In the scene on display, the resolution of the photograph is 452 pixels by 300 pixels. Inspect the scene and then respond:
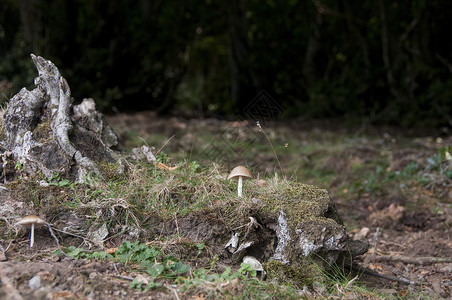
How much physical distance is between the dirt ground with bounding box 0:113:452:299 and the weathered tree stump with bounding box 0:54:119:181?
1.32 feet

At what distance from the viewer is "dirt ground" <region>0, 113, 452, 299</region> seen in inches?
91.6

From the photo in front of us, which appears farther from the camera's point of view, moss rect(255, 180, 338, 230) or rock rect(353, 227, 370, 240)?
rock rect(353, 227, 370, 240)

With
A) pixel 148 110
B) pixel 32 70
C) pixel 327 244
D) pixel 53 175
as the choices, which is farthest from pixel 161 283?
pixel 148 110

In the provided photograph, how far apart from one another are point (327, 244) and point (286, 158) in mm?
A: 4226

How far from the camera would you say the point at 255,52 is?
11.6 meters

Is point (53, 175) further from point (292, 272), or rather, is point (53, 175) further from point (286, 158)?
point (286, 158)

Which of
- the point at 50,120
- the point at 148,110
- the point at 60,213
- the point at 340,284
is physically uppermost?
the point at 50,120

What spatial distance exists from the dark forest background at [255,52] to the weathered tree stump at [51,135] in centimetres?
546

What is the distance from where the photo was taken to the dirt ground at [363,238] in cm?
233

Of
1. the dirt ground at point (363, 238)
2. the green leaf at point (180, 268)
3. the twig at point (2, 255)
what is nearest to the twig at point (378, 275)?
the dirt ground at point (363, 238)

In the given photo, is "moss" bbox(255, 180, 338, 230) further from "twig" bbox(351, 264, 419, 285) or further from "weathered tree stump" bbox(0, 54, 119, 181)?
"weathered tree stump" bbox(0, 54, 119, 181)

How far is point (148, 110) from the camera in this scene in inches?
432

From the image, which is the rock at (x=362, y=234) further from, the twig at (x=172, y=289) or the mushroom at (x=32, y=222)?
the mushroom at (x=32, y=222)

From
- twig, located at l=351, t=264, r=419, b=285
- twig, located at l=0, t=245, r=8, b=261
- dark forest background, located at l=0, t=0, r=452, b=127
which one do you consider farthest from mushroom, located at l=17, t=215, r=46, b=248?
dark forest background, located at l=0, t=0, r=452, b=127
